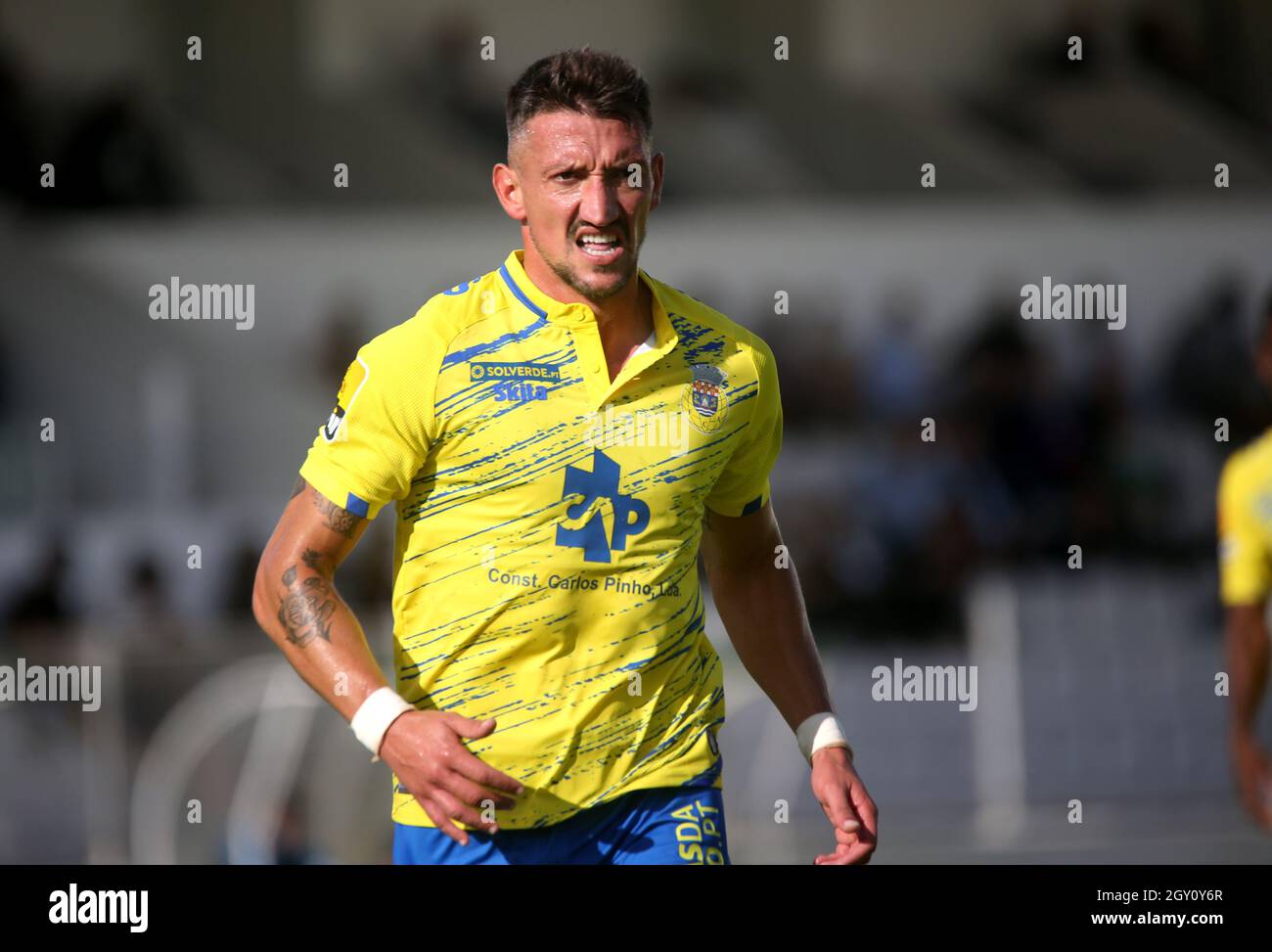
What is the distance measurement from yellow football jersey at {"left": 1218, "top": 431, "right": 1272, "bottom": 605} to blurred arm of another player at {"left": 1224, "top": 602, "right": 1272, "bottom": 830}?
7 cm

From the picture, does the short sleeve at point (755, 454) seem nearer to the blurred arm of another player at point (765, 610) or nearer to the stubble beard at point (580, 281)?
the blurred arm of another player at point (765, 610)

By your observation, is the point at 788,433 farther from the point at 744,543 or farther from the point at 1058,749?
the point at 744,543

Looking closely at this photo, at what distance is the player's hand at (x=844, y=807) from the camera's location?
402cm

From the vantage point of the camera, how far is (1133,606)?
1113cm

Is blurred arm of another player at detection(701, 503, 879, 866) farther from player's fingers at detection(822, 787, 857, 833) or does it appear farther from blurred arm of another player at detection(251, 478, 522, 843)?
blurred arm of another player at detection(251, 478, 522, 843)

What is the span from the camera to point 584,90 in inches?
161

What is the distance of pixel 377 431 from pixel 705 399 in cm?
78

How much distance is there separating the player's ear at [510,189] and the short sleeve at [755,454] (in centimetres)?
66

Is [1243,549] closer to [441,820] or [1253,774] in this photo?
[1253,774]
